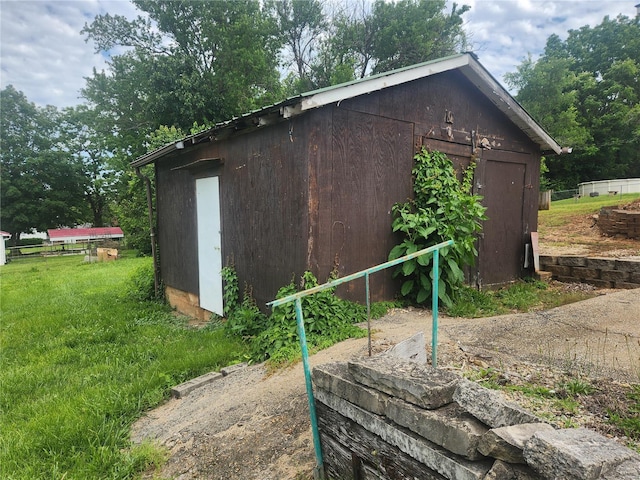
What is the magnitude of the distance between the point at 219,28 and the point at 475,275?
20829 mm

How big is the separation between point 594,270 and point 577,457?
293 inches

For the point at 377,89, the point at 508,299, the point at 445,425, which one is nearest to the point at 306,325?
the point at 445,425

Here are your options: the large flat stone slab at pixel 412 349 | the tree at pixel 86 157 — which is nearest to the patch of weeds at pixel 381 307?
the large flat stone slab at pixel 412 349

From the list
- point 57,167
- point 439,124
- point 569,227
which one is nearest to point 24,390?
point 439,124

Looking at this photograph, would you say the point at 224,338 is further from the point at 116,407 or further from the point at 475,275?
the point at 475,275

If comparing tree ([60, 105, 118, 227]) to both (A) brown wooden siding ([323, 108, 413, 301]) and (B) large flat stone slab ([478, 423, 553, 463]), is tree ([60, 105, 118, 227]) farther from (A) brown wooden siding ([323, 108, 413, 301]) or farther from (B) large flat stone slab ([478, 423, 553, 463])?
(B) large flat stone slab ([478, 423, 553, 463])

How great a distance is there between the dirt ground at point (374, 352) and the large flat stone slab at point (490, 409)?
0.85 meters

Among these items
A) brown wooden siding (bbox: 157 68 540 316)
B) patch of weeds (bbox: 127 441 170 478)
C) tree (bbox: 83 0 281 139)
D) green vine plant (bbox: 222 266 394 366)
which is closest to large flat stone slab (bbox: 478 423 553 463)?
patch of weeds (bbox: 127 441 170 478)

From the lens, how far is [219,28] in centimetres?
2111

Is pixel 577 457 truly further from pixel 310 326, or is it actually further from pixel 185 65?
pixel 185 65

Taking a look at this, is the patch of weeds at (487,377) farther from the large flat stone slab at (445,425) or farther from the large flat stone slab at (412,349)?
the large flat stone slab at (445,425)

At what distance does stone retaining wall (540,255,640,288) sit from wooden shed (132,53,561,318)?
0.81 metres

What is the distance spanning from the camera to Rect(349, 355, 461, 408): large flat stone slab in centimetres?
165

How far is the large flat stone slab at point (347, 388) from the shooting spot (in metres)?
1.85
